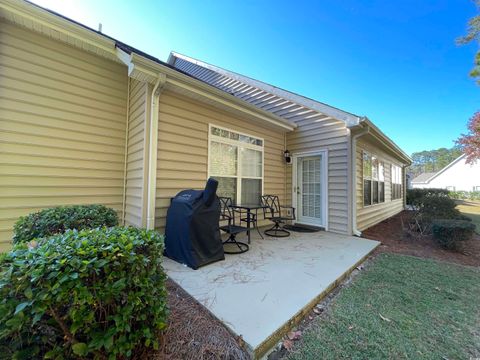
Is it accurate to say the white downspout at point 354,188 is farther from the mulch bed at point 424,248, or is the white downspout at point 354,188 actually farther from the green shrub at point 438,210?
the green shrub at point 438,210

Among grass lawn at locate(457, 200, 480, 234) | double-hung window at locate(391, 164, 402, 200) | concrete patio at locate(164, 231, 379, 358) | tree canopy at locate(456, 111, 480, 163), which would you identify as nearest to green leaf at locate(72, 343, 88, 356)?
concrete patio at locate(164, 231, 379, 358)

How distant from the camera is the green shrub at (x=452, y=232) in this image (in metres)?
4.20

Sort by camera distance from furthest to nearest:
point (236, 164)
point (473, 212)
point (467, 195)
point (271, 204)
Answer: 1. point (467, 195)
2. point (473, 212)
3. point (271, 204)
4. point (236, 164)

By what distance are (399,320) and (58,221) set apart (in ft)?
12.5

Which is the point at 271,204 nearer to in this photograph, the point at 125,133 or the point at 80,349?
the point at 125,133

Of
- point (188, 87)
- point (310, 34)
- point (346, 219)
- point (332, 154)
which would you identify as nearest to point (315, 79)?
point (310, 34)

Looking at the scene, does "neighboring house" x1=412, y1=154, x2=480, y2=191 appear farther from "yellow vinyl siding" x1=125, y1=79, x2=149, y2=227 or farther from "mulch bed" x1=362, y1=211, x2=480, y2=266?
"yellow vinyl siding" x1=125, y1=79, x2=149, y2=227

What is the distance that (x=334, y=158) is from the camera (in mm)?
5387

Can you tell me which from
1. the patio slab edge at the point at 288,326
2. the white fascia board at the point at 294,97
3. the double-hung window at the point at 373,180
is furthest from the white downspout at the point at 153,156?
the double-hung window at the point at 373,180

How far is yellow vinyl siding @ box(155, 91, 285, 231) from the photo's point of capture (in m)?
3.64

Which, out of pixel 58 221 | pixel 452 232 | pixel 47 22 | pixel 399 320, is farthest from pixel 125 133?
pixel 452 232

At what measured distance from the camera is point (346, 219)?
514 centimetres

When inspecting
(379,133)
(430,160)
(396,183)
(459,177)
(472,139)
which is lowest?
(396,183)

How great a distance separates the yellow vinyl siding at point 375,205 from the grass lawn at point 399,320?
2819 mm
